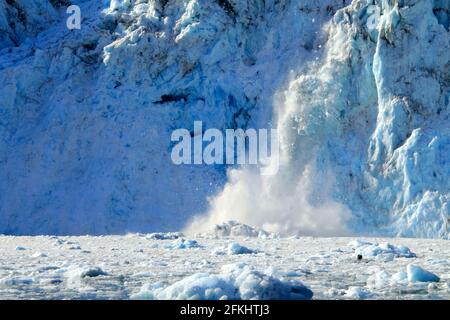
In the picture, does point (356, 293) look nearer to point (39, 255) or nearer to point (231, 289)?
point (231, 289)

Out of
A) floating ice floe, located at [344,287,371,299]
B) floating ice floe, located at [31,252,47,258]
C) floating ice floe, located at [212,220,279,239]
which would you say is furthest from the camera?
floating ice floe, located at [212,220,279,239]

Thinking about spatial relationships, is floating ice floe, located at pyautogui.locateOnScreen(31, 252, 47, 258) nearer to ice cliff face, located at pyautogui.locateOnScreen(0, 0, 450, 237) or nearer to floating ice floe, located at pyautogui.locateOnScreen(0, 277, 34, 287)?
floating ice floe, located at pyautogui.locateOnScreen(0, 277, 34, 287)

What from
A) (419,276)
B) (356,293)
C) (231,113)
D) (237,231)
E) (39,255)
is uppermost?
(231,113)

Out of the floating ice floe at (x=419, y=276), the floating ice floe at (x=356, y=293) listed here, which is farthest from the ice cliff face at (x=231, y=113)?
the floating ice floe at (x=356, y=293)

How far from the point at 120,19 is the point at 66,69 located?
2365 millimetres

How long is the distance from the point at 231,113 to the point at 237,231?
425cm

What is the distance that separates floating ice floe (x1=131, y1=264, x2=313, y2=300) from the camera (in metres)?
7.14

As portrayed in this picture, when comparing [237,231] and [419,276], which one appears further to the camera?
[237,231]

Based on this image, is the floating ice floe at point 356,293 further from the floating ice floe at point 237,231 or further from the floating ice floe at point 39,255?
the floating ice floe at point 237,231

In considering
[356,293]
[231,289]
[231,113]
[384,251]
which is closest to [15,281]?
[231,289]

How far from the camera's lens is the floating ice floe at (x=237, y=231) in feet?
57.1

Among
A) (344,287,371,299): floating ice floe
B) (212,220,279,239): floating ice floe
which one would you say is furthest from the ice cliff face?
(344,287,371,299): floating ice floe

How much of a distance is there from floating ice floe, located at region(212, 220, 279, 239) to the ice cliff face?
103 cm

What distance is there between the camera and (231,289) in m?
7.27
